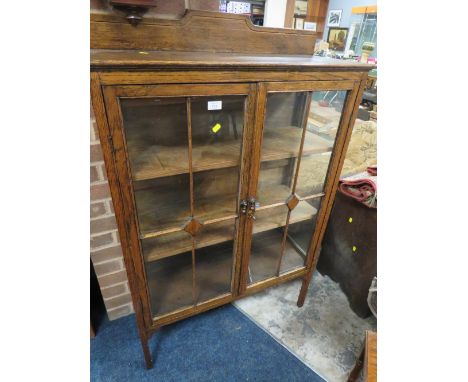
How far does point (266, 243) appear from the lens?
147 cm

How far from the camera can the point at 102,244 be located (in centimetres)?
123

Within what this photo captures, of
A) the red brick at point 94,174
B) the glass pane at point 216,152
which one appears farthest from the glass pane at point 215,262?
the red brick at point 94,174

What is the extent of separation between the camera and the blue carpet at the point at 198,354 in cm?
127

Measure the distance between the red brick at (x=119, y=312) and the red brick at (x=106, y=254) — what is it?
0.36m

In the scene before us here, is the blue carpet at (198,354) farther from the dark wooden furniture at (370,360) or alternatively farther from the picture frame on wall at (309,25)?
the picture frame on wall at (309,25)

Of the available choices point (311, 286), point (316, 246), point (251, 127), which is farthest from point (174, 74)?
point (311, 286)

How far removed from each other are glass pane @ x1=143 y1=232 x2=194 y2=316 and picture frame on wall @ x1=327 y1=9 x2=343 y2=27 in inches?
209

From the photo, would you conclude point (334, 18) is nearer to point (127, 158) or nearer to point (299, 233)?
point (299, 233)

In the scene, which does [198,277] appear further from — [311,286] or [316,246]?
[311,286]

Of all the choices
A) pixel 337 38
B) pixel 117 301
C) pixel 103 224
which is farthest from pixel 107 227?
pixel 337 38

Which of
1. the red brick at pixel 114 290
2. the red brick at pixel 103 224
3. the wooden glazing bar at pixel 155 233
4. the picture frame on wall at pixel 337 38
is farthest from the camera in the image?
the picture frame on wall at pixel 337 38

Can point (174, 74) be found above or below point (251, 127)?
above

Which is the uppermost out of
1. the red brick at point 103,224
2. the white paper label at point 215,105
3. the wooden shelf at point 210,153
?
the white paper label at point 215,105
